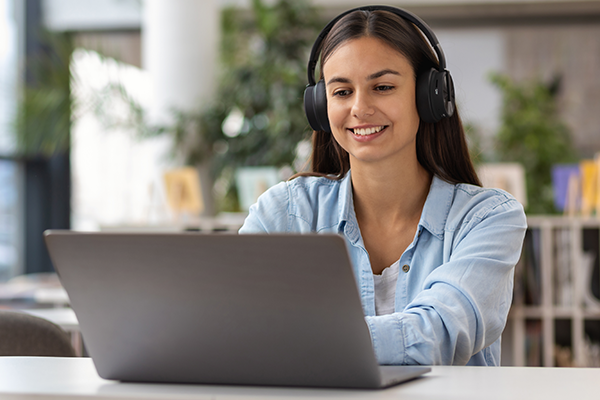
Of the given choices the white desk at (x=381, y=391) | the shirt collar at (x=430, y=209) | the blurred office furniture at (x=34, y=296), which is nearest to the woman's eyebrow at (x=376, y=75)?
the shirt collar at (x=430, y=209)

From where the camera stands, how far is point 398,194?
1.39 m

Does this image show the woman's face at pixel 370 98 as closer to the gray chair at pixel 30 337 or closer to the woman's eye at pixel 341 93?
the woman's eye at pixel 341 93

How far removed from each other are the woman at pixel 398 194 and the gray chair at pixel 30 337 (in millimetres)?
439

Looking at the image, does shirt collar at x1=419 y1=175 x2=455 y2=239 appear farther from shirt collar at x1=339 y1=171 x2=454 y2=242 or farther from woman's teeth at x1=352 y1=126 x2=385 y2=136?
woman's teeth at x1=352 y1=126 x2=385 y2=136

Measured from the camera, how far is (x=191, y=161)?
4.88 m

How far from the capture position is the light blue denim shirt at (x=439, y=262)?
3.03 ft

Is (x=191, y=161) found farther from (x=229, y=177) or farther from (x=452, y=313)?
(x=452, y=313)

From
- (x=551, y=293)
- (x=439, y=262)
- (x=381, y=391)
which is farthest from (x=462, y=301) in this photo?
(x=551, y=293)

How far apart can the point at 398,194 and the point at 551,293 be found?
232 centimetres

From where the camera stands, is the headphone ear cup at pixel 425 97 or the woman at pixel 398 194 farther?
the headphone ear cup at pixel 425 97

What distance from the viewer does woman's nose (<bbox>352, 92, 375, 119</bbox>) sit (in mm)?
1256

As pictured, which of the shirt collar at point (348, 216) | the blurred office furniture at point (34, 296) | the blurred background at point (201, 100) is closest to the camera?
the shirt collar at point (348, 216)

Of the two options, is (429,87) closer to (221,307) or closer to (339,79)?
(339,79)

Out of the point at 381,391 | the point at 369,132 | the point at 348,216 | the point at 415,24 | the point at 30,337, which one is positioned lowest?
the point at 30,337
